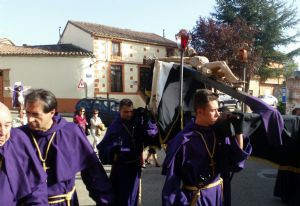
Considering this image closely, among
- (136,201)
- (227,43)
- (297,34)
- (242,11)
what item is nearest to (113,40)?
(227,43)

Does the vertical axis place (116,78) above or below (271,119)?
above

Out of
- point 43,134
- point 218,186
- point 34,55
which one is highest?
point 34,55

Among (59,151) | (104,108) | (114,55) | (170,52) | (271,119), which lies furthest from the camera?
(170,52)

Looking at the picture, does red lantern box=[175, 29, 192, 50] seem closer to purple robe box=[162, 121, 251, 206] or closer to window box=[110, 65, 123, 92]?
purple robe box=[162, 121, 251, 206]

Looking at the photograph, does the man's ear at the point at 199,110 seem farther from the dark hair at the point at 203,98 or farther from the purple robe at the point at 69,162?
the purple robe at the point at 69,162

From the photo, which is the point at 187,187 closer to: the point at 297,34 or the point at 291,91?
the point at 291,91

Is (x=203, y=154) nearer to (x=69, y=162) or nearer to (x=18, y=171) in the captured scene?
(x=69, y=162)

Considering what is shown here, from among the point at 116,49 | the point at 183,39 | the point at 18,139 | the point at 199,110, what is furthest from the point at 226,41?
the point at 18,139

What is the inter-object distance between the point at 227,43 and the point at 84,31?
37.8 ft

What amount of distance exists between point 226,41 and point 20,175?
1133 inches

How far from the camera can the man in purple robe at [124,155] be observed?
464cm

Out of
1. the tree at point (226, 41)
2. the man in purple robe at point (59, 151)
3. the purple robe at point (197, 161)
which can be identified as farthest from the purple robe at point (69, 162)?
the tree at point (226, 41)

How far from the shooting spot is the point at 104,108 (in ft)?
58.0

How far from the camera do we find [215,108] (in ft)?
10.2
